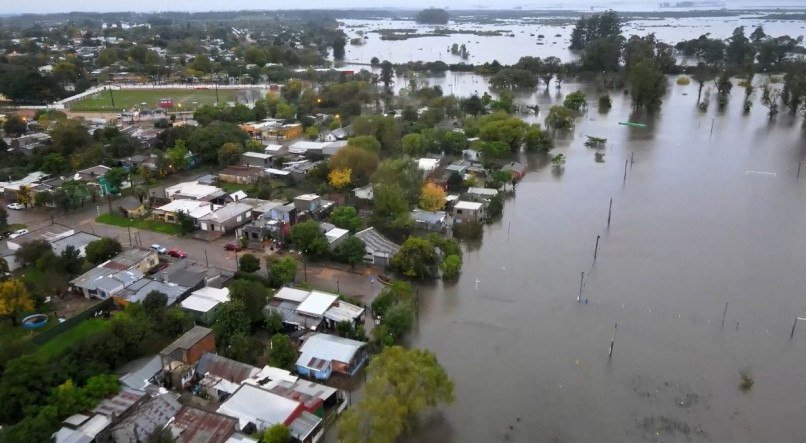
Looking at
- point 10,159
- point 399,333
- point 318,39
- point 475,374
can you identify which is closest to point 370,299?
point 399,333

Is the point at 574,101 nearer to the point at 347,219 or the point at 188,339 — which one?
the point at 347,219

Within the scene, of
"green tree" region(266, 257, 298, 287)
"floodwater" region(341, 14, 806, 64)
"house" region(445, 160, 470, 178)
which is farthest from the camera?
"floodwater" region(341, 14, 806, 64)

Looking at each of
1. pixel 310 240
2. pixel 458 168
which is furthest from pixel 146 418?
pixel 458 168

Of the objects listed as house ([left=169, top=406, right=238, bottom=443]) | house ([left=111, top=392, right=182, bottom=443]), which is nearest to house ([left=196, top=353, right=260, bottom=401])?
house ([left=111, top=392, right=182, bottom=443])

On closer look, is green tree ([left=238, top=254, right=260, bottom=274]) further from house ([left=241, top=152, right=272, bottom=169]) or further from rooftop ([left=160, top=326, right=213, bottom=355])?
house ([left=241, top=152, right=272, bottom=169])

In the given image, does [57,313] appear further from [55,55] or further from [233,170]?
[55,55]

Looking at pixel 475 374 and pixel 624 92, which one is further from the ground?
pixel 624 92

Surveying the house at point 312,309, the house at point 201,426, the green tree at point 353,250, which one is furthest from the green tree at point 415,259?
the house at point 201,426
